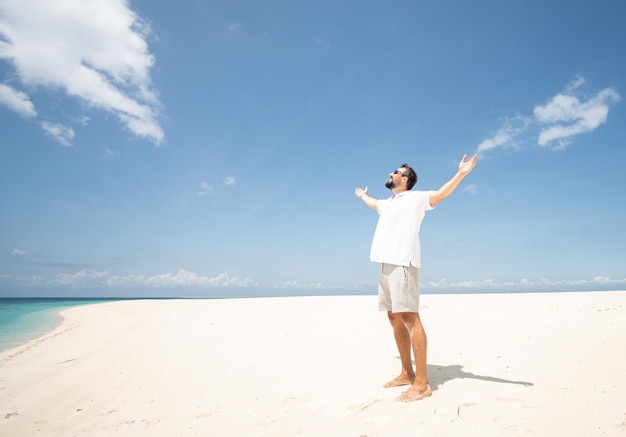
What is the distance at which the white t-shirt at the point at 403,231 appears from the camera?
3.68 metres

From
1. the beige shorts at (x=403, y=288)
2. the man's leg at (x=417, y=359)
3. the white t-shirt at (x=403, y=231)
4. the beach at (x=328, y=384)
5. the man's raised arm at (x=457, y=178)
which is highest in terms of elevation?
the man's raised arm at (x=457, y=178)

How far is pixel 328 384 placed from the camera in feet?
13.1

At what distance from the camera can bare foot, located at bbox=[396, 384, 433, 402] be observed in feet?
10.6

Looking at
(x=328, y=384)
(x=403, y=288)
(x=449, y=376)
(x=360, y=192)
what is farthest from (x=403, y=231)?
(x=328, y=384)

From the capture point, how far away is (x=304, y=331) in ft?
24.5

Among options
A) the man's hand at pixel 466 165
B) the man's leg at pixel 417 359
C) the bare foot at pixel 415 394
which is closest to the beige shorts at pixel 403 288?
the man's leg at pixel 417 359

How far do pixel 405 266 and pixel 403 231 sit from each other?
0.40m

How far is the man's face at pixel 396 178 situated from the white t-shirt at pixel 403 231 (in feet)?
0.82

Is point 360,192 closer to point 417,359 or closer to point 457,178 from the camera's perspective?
point 457,178

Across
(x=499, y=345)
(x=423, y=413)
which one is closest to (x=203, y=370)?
(x=423, y=413)

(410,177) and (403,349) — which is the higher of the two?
(410,177)

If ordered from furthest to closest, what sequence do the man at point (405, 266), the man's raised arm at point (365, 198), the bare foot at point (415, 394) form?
the man's raised arm at point (365, 198), the man at point (405, 266), the bare foot at point (415, 394)

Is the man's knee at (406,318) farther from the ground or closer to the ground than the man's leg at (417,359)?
farther from the ground

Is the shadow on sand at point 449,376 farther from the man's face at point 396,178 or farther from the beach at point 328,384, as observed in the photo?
the man's face at point 396,178
